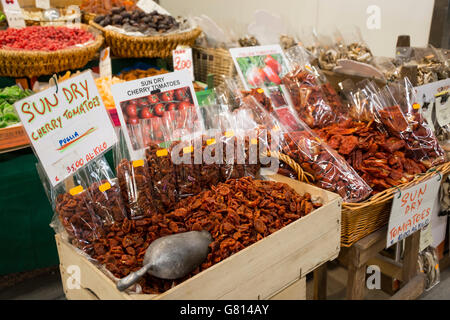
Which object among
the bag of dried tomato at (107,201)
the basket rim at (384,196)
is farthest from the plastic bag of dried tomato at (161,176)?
the basket rim at (384,196)

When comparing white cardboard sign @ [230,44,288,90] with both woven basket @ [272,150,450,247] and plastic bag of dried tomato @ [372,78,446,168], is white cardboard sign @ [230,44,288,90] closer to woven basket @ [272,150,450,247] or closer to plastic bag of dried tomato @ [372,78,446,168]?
plastic bag of dried tomato @ [372,78,446,168]

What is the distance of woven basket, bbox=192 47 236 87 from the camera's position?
2.87 metres

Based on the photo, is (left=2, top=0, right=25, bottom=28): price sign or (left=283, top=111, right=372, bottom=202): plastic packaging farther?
(left=2, top=0, right=25, bottom=28): price sign

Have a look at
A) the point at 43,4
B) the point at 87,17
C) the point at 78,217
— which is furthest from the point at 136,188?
the point at 43,4

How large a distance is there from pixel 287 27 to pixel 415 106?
1.51 metres

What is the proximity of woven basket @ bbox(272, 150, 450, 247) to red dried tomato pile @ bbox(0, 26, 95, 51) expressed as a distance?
1.79 metres

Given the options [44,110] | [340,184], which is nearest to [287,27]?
[340,184]

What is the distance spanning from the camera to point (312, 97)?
205 cm

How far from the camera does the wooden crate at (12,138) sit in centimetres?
209

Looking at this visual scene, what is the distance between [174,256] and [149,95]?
890 mm

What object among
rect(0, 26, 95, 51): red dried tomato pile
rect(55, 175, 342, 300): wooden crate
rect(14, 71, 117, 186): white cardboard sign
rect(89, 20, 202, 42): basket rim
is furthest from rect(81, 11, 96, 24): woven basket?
rect(55, 175, 342, 300): wooden crate

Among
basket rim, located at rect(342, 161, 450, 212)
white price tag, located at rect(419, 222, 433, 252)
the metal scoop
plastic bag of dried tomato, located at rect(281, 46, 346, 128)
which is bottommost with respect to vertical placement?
white price tag, located at rect(419, 222, 433, 252)

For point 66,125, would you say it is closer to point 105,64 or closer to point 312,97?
point 312,97

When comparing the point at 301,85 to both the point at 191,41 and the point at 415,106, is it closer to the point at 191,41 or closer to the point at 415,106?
the point at 415,106
